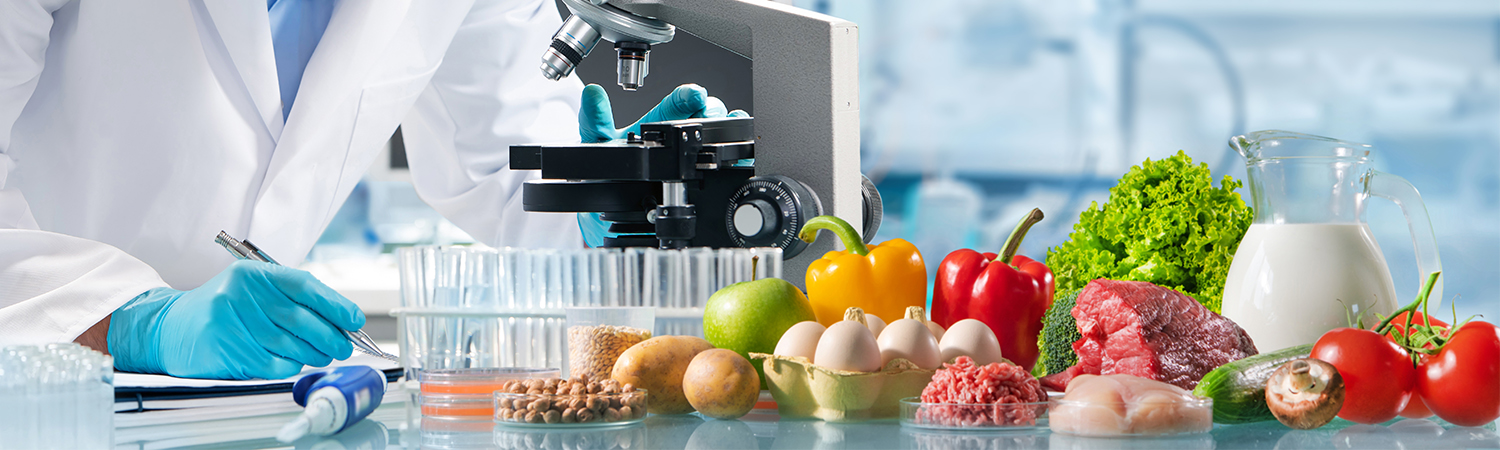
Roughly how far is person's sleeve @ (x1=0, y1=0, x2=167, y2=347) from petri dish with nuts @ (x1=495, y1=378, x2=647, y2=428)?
1.95 ft

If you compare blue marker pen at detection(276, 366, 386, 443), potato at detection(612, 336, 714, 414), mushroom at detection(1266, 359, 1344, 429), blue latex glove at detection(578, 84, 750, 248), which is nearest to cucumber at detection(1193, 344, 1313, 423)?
mushroom at detection(1266, 359, 1344, 429)

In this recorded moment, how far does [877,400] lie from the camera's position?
0.68m

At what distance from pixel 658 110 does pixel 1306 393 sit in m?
0.91

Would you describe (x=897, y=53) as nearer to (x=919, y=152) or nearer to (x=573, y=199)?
(x=919, y=152)

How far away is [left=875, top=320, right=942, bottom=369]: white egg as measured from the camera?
679 millimetres

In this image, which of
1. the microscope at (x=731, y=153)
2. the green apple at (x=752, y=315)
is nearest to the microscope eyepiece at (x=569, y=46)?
the microscope at (x=731, y=153)

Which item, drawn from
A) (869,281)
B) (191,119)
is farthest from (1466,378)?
(191,119)

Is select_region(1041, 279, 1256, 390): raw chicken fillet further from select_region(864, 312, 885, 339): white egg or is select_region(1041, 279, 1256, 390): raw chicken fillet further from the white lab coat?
the white lab coat

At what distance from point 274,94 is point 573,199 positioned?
0.68 meters

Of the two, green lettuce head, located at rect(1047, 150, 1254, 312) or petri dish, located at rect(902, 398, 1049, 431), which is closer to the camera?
petri dish, located at rect(902, 398, 1049, 431)

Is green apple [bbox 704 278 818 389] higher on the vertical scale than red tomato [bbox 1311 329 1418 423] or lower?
higher

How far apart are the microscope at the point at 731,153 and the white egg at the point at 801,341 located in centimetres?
28

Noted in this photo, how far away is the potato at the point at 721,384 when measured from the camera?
0.67m

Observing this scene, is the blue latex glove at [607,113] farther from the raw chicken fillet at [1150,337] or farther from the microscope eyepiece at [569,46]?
the raw chicken fillet at [1150,337]
